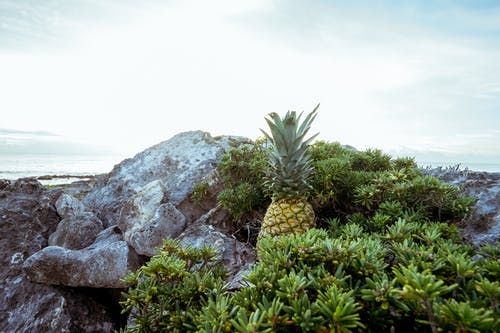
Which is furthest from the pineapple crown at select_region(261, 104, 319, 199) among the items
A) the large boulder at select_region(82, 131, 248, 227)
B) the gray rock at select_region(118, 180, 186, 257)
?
the large boulder at select_region(82, 131, 248, 227)

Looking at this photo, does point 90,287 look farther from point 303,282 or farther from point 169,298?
point 303,282

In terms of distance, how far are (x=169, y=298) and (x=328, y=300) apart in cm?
116

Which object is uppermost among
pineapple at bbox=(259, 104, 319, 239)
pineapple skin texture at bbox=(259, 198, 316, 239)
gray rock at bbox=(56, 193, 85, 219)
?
pineapple at bbox=(259, 104, 319, 239)

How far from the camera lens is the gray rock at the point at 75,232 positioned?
5.05 m

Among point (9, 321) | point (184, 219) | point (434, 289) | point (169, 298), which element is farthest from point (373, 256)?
point (9, 321)

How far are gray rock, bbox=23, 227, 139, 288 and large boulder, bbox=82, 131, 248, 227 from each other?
136 cm

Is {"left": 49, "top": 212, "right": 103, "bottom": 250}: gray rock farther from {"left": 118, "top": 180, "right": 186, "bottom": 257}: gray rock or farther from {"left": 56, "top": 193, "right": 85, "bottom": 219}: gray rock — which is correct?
{"left": 118, "top": 180, "right": 186, "bottom": 257}: gray rock

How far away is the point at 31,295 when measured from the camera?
169 inches

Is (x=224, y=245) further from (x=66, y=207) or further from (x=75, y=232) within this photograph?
(x=66, y=207)

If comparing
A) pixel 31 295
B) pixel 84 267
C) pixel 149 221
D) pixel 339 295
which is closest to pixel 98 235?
pixel 84 267

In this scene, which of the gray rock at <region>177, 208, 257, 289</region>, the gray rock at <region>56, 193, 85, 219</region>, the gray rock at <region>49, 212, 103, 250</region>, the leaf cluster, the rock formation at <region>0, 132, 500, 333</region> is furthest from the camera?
the gray rock at <region>56, 193, 85, 219</region>

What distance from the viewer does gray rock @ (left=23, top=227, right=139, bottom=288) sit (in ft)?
13.8

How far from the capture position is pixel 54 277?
4.30 metres

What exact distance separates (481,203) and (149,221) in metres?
4.44
